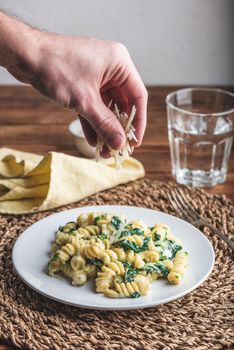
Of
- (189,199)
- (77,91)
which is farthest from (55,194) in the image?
(77,91)

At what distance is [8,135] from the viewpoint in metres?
2.52

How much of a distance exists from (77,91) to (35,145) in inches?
35.8

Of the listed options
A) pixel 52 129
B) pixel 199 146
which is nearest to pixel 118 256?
pixel 199 146

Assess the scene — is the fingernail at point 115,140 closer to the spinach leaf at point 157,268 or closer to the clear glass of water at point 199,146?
the spinach leaf at point 157,268

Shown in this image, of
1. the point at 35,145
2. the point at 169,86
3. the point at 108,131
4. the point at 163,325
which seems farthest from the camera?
the point at 169,86

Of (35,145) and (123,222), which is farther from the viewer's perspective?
(35,145)

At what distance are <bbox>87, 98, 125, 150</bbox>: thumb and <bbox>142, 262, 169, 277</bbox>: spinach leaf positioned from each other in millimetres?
257

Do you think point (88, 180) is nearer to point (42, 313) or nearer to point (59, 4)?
point (42, 313)

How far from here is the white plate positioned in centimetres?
154

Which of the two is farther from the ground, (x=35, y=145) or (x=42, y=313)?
(x=42, y=313)

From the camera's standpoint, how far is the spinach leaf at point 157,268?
63.0 inches

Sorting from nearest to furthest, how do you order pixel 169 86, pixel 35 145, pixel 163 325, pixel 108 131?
pixel 163 325, pixel 108 131, pixel 35 145, pixel 169 86

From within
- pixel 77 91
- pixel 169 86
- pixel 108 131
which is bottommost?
pixel 169 86

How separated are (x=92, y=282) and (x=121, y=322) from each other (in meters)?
0.13
